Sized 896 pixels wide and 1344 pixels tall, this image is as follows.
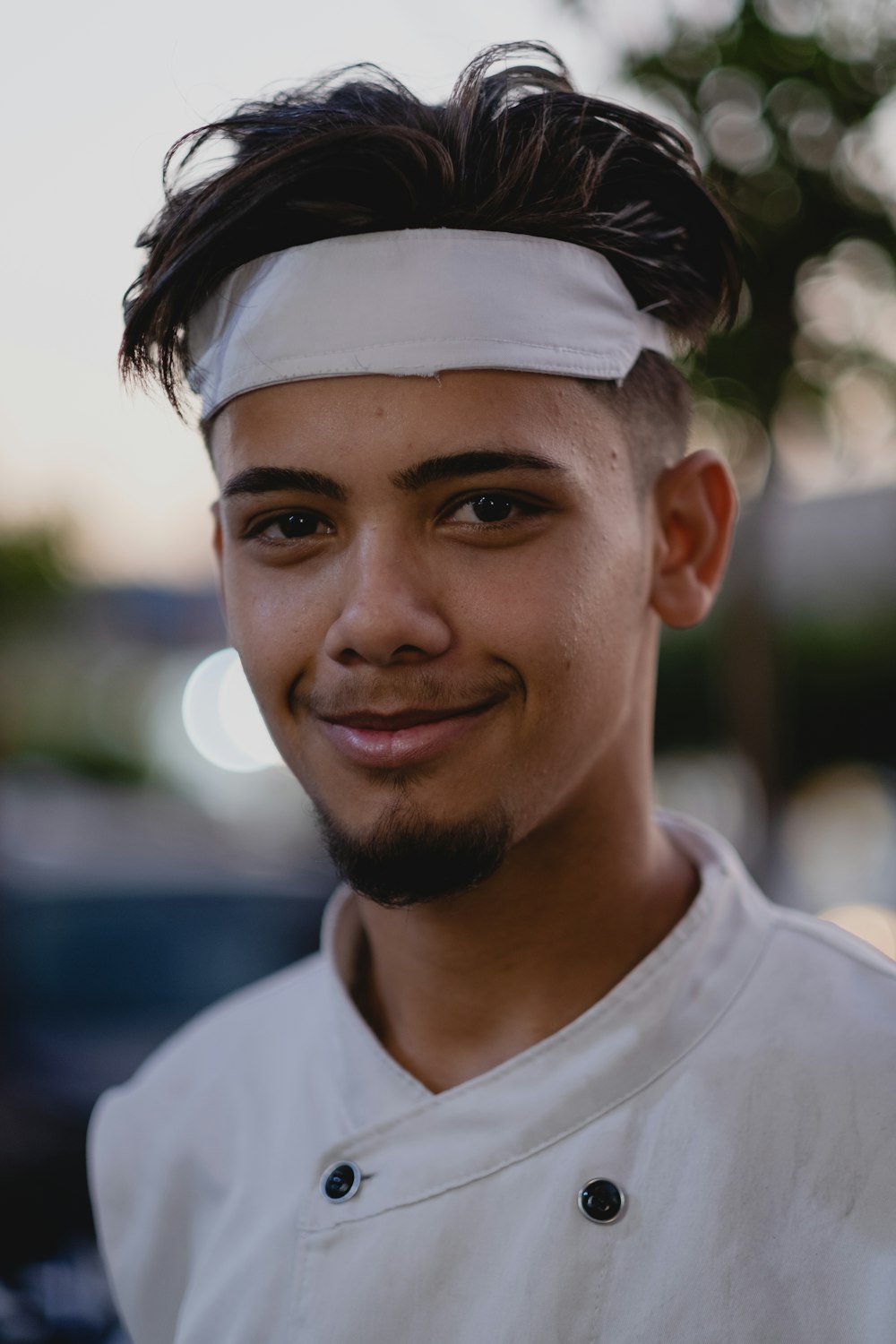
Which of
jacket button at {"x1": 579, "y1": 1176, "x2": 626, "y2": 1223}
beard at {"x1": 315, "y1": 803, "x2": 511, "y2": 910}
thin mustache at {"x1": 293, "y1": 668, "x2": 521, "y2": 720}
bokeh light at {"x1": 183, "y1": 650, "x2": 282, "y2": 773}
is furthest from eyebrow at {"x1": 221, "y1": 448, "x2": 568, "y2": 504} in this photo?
bokeh light at {"x1": 183, "y1": 650, "x2": 282, "y2": 773}

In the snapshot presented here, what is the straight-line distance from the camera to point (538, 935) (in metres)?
1.83

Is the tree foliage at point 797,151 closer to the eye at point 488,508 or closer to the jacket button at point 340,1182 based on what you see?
the eye at point 488,508

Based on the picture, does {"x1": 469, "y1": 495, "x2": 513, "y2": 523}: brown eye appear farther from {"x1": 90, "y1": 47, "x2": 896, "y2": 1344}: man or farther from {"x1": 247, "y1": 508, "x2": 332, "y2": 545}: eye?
{"x1": 247, "y1": 508, "x2": 332, "y2": 545}: eye

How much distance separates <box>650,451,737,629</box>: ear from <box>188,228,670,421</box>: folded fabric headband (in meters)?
0.22

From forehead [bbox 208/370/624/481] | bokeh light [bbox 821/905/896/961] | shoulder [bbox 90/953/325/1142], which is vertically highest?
forehead [bbox 208/370/624/481]

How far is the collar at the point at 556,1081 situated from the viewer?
1.67 metres

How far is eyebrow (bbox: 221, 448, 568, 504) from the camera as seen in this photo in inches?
63.4

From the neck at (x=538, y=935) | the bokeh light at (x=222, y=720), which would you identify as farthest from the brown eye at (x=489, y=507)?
the bokeh light at (x=222, y=720)

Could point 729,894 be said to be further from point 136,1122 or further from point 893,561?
point 893,561

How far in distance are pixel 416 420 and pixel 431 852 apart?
561 mm

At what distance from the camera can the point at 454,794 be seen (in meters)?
1.64

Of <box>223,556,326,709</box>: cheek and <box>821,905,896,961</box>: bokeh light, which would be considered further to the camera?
<box>821,905,896,961</box>: bokeh light

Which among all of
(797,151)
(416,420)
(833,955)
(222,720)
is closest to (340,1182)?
(833,955)

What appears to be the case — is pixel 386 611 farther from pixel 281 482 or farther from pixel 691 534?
pixel 691 534
